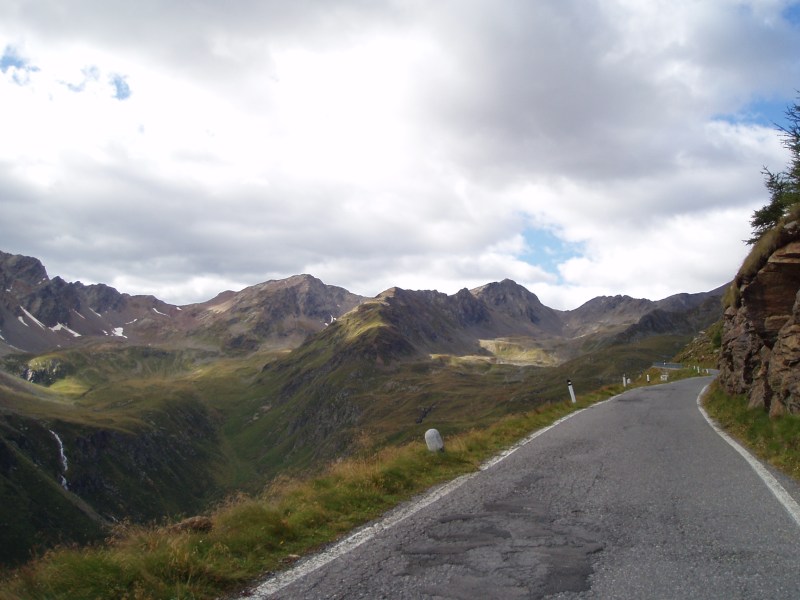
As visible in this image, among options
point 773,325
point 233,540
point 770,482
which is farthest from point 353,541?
point 773,325

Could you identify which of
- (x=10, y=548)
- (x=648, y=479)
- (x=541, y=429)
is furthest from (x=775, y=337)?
(x=10, y=548)

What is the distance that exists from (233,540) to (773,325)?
17.8m

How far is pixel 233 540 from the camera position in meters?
7.75

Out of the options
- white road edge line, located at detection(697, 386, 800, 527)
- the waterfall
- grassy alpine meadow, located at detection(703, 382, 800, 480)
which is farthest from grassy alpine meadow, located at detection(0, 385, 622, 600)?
the waterfall

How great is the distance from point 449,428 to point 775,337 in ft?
383

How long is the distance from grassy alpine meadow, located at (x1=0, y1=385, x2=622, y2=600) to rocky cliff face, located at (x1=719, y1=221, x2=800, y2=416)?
30.7 ft

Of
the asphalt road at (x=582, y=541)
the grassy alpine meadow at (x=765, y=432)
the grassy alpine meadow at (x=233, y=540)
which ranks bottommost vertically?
the grassy alpine meadow at (x=765, y=432)

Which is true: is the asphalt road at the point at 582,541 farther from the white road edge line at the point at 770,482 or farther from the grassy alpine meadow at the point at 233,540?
the grassy alpine meadow at the point at 233,540

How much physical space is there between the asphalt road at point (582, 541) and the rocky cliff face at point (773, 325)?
175 inches

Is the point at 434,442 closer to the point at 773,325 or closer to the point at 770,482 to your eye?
the point at 770,482

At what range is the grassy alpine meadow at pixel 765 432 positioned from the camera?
1211 cm

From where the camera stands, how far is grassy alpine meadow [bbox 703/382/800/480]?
39.7 ft

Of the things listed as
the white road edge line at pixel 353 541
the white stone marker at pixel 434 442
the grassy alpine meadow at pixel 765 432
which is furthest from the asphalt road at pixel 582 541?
the white stone marker at pixel 434 442

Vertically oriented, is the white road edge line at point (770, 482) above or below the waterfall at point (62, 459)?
above
